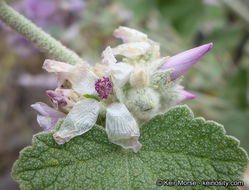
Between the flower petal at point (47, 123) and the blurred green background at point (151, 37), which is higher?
the blurred green background at point (151, 37)

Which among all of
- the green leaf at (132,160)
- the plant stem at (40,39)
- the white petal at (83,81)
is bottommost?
the green leaf at (132,160)

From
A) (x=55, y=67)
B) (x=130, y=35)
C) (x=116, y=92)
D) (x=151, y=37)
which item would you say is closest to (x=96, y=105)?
(x=116, y=92)

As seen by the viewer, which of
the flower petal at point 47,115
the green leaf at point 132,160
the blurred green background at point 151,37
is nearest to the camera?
the green leaf at point 132,160

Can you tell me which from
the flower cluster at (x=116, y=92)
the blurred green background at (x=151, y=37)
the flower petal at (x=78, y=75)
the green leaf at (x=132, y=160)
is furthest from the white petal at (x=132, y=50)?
the blurred green background at (x=151, y=37)

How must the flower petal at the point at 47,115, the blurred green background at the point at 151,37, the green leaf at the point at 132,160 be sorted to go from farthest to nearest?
the blurred green background at the point at 151,37, the flower petal at the point at 47,115, the green leaf at the point at 132,160

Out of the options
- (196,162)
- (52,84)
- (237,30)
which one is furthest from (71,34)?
(196,162)

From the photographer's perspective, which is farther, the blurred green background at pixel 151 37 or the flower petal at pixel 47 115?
the blurred green background at pixel 151 37

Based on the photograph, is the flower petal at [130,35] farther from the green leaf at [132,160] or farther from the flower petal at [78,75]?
the green leaf at [132,160]

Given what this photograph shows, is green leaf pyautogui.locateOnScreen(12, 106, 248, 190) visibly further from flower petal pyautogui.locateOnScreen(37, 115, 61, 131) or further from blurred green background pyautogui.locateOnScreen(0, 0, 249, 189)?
blurred green background pyautogui.locateOnScreen(0, 0, 249, 189)
